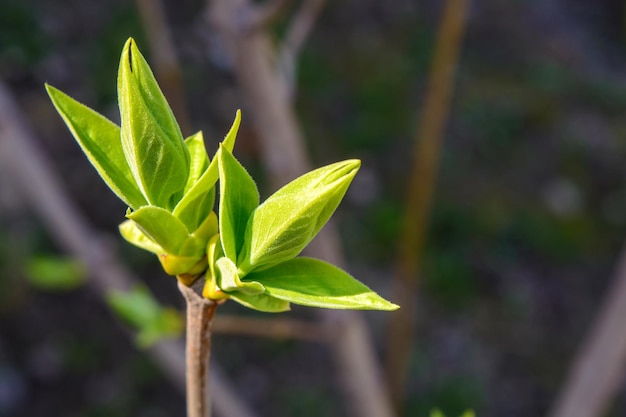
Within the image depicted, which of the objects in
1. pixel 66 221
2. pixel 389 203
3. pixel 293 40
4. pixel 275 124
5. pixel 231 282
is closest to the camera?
pixel 231 282

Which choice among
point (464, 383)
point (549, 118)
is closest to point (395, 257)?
point (464, 383)

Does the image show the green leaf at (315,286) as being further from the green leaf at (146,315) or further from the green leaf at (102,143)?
the green leaf at (146,315)

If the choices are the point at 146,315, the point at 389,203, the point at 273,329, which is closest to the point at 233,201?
the point at 146,315

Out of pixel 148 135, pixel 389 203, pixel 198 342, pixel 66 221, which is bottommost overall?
pixel 389 203

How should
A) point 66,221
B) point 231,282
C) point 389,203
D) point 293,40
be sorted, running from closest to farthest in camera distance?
point 231,282 < point 293,40 < point 66,221 < point 389,203

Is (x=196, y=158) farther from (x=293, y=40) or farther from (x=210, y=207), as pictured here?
(x=293, y=40)

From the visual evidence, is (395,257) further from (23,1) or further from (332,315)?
(23,1)

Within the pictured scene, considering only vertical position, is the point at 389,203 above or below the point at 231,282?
below
